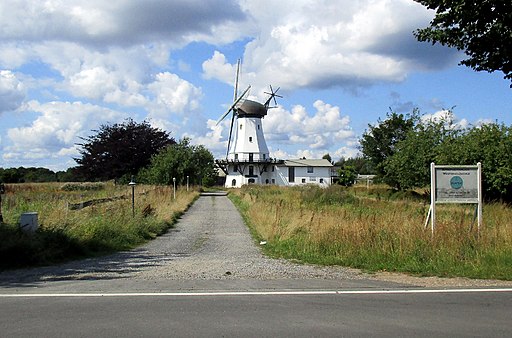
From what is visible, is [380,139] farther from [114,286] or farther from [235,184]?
[114,286]

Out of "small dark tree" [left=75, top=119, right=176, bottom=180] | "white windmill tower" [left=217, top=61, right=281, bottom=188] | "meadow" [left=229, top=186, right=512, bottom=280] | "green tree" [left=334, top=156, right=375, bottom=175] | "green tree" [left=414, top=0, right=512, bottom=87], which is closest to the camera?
"meadow" [left=229, top=186, right=512, bottom=280]

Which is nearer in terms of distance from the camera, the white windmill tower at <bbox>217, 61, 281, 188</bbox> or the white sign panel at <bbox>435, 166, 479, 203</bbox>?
the white sign panel at <bbox>435, 166, 479, 203</bbox>

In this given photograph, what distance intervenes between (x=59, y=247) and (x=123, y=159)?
6183cm

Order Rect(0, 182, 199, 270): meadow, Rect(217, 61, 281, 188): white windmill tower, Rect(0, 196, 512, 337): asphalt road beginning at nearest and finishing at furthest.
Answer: Rect(0, 196, 512, 337): asphalt road < Rect(0, 182, 199, 270): meadow < Rect(217, 61, 281, 188): white windmill tower

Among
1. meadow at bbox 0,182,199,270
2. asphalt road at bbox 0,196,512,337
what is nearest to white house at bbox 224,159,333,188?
meadow at bbox 0,182,199,270

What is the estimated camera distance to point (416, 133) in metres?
60.1

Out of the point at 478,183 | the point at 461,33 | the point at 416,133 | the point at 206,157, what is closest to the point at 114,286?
the point at 478,183

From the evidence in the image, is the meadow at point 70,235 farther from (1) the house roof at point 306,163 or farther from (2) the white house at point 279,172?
(1) the house roof at point 306,163

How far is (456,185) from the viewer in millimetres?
15039

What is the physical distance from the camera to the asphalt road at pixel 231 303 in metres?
7.01

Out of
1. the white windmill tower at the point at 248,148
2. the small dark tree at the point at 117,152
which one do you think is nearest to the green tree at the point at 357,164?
the white windmill tower at the point at 248,148

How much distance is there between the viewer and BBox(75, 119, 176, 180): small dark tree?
7425 centimetres

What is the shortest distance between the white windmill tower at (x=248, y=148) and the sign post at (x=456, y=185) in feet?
279

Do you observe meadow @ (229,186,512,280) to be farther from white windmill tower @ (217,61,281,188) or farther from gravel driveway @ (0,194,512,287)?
white windmill tower @ (217,61,281,188)
